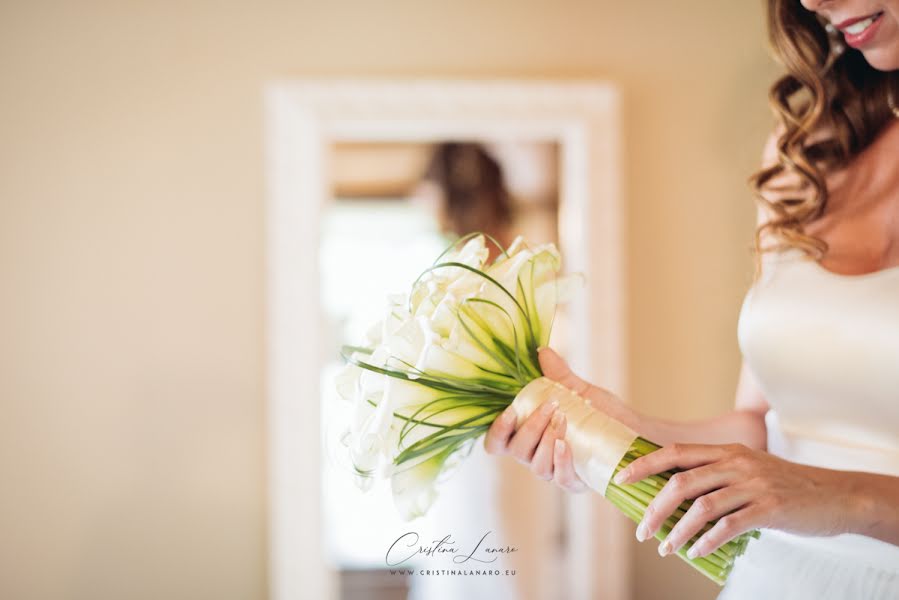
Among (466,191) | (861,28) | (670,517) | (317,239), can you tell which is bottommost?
(670,517)

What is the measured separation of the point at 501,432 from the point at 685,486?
22cm

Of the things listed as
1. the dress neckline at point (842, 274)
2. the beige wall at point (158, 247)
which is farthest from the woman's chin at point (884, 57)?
the beige wall at point (158, 247)

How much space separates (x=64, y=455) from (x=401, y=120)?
1088 mm

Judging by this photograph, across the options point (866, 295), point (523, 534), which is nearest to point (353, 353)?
point (866, 295)

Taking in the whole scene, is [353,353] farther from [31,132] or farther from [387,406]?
[31,132]

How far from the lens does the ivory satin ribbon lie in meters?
0.77

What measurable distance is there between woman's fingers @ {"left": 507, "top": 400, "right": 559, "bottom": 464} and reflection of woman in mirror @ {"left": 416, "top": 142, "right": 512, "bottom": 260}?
890mm

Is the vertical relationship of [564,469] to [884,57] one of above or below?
below

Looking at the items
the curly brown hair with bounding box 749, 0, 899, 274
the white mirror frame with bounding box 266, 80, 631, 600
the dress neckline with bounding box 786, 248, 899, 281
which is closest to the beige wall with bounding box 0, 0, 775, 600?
the white mirror frame with bounding box 266, 80, 631, 600

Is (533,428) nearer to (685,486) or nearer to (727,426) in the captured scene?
(685,486)

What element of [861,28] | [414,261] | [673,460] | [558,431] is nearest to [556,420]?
[558,431]

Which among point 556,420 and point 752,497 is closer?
point 752,497

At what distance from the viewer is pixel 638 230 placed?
1.74 metres

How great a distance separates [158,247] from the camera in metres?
1.67
